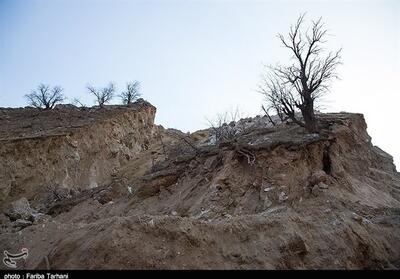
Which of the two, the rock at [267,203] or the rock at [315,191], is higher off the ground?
the rock at [315,191]

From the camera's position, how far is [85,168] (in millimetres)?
22797

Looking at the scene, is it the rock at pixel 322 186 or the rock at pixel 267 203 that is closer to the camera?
the rock at pixel 267 203

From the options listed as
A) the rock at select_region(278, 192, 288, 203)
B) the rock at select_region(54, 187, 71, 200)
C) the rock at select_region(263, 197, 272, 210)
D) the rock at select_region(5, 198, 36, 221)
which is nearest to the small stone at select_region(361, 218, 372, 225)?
the rock at select_region(278, 192, 288, 203)

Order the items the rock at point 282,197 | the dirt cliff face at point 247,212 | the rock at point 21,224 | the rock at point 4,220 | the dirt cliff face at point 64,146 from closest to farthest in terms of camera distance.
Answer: the dirt cliff face at point 247,212
the rock at point 282,197
the rock at point 21,224
the rock at point 4,220
the dirt cliff face at point 64,146

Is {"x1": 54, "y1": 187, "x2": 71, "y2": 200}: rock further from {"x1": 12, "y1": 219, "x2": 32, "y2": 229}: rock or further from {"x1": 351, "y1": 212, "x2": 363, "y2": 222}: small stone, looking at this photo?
{"x1": 351, "y1": 212, "x2": 363, "y2": 222}: small stone

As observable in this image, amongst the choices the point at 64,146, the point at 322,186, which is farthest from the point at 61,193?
the point at 322,186

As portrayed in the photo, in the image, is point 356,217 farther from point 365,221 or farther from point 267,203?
point 267,203

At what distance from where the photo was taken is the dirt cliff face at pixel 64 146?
2031cm

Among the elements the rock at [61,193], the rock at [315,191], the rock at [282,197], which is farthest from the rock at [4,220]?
the rock at [315,191]

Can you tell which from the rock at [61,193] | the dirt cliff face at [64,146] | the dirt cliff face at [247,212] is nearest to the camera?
the dirt cliff face at [247,212]

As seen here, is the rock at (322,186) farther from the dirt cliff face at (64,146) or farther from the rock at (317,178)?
the dirt cliff face at (64,146)

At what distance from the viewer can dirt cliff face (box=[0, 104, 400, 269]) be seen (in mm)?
8172

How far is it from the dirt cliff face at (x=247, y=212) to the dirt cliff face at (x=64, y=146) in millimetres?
3968

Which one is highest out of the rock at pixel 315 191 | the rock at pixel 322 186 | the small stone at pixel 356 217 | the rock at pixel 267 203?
the rock at pixel 322 186
